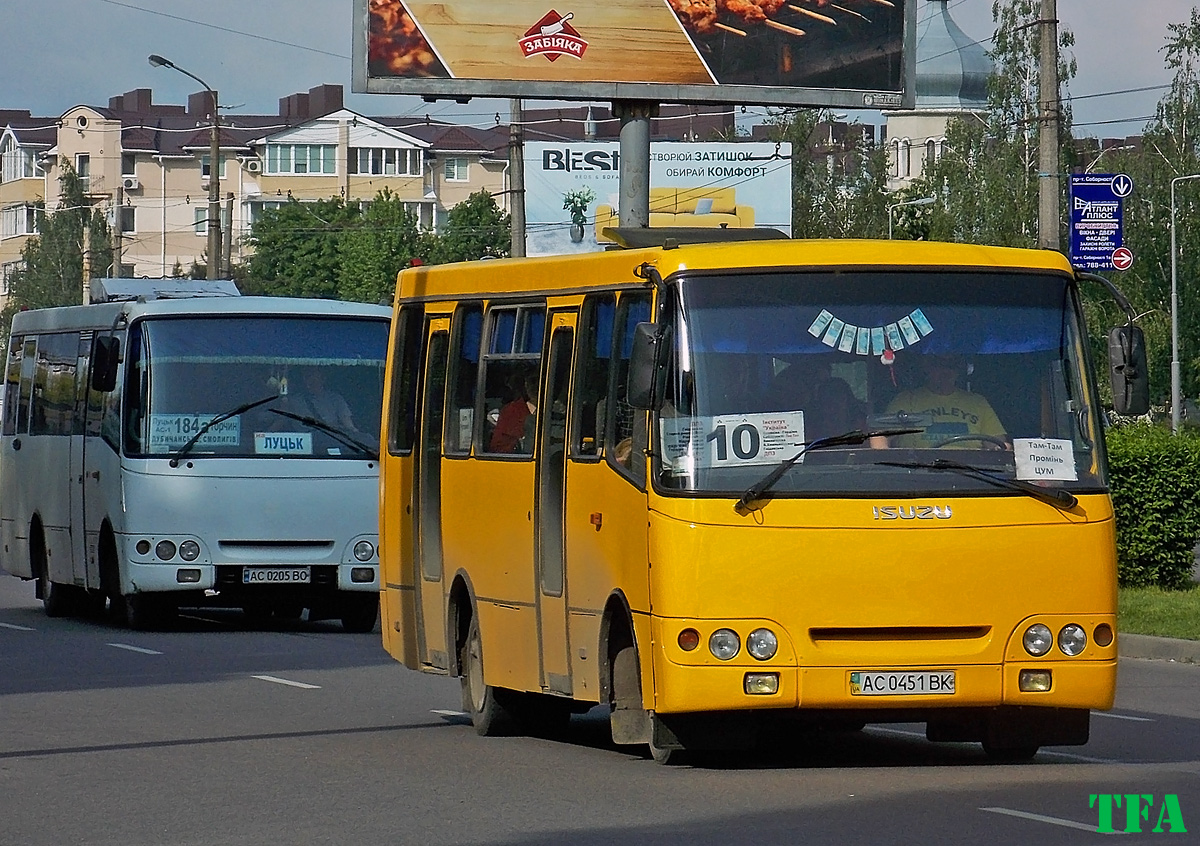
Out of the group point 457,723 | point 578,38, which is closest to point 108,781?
point 457,723

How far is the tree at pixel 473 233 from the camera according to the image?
107875 mm

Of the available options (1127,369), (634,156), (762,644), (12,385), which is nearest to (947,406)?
(1127,369)

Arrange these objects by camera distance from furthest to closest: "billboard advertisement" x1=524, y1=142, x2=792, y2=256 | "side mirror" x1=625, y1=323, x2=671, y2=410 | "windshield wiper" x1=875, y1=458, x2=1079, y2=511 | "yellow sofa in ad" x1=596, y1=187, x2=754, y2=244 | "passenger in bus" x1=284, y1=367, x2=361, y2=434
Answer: "yellow sofa in ad" x1=596, y1=187, x2=754, y2=244
"billboard advertisement" x1=524, y1=142, x2=792, y2=256
"passenger in bus" x1=284, y1=367, x2=361, y2=434
"windshield wiper" x1=875, y1=458, x2=1079, y2=511
"side mirror" x1=625, y1=323, x2=671, y2=410

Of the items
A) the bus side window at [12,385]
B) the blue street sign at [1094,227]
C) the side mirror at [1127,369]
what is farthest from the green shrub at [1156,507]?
the bus side window at [12,385]

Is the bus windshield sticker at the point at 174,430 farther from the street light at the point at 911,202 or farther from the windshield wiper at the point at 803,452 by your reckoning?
the street light at the point at 911,202

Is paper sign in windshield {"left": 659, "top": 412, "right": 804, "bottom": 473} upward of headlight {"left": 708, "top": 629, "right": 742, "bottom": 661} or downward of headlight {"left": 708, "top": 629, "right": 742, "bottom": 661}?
upward

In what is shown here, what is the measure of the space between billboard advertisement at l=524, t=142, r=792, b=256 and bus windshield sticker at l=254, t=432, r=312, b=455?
133 feet

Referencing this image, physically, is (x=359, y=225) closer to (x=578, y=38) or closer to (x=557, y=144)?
(x=557, y=144)

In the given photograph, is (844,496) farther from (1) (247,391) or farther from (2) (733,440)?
(1) (247,391)

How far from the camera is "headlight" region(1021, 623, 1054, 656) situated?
34.9 ft

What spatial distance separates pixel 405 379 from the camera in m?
14.9

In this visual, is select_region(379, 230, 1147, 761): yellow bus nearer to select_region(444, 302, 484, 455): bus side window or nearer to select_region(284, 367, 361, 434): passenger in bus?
select_region(444, 302, 484, 455): bus side window

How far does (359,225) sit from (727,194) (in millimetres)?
46099

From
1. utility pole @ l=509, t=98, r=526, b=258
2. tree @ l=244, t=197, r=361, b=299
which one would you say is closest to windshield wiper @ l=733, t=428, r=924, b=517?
utility pole @ l=509, t=98, r=526, b=258
